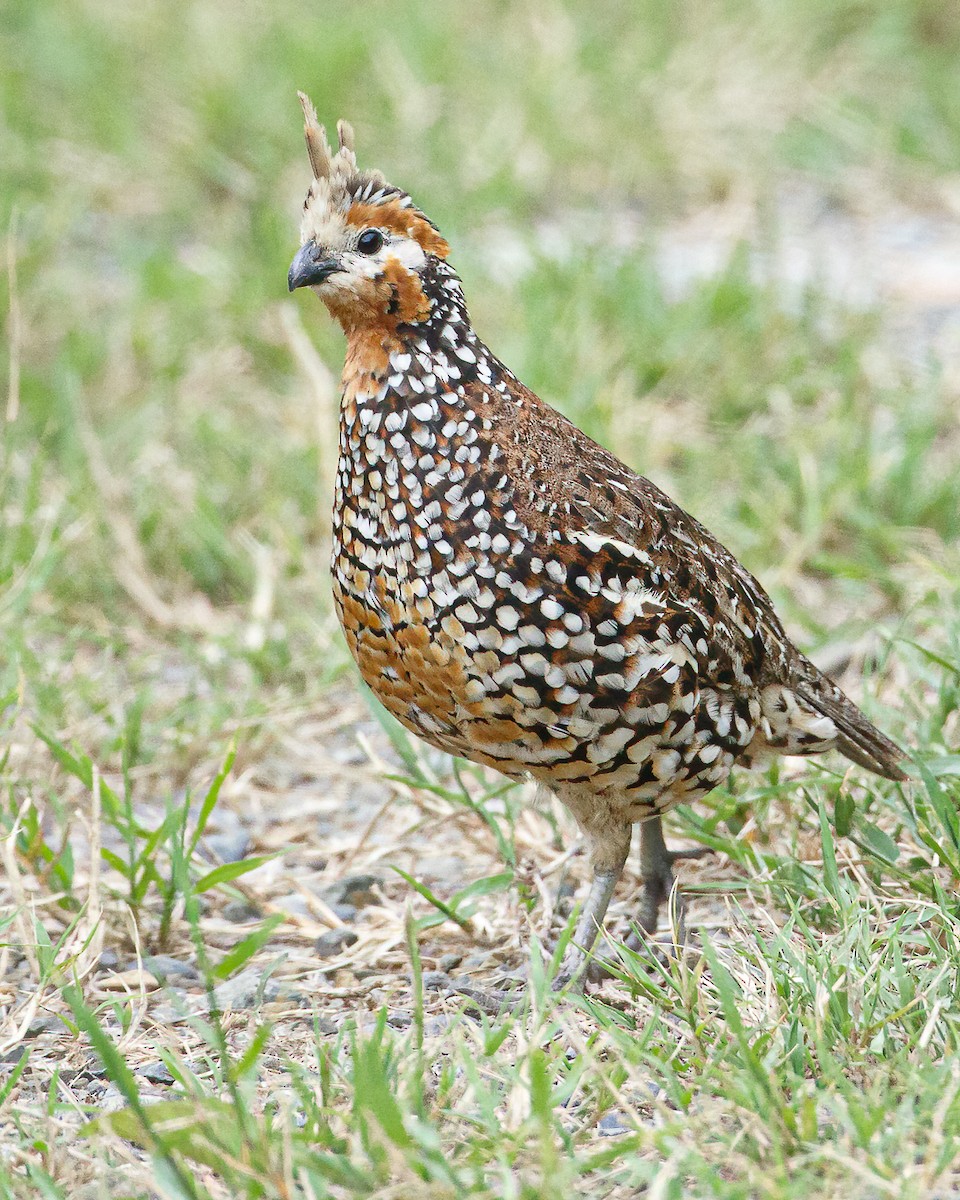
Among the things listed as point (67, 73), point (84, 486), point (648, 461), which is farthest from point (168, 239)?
point (648, 461)

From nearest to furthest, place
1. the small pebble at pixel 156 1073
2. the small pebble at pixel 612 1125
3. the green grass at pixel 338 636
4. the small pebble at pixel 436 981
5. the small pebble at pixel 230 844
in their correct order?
1. the green grass at pixel 338 636
2. the small pebble at pixel 612 1125
3. the small pebble at pixel 156 1073
4. the small pebble at pixel 436 981
5. the small pebble at pixel 230 844

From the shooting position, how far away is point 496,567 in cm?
334

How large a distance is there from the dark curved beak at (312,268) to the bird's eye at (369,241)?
2.7 inches

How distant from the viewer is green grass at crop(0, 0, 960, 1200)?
2.88m

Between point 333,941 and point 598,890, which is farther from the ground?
point 598,890

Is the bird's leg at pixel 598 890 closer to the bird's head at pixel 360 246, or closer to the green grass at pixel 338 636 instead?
the green grass at pixel 338 636

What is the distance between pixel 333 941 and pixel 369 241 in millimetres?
1700

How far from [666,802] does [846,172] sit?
6.22 metres

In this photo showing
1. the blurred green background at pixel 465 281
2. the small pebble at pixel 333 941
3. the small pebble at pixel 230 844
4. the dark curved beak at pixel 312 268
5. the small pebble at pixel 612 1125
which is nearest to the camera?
the small pebble at pixel 612 1125

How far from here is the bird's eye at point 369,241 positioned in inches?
138

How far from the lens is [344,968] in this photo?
3.87 meters

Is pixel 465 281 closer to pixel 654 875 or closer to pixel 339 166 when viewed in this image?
pixel 339 166

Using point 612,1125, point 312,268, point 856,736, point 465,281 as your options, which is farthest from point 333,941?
point 465,281

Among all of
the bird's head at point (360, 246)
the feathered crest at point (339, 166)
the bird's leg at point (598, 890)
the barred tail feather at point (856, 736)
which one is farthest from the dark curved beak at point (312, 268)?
the barred tail feather at point (856, 736)
